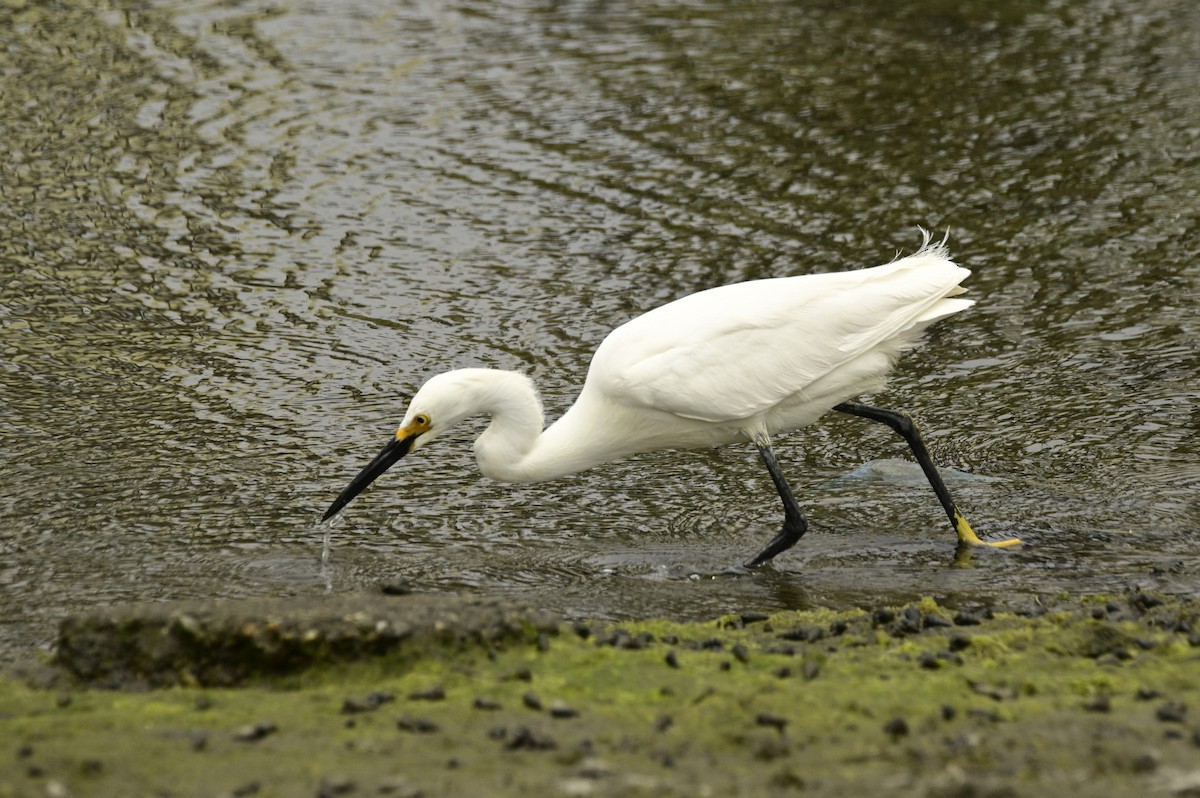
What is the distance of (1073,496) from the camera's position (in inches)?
309

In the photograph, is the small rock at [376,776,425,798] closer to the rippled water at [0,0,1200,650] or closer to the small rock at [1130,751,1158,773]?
the small rock at [1130,751,1158,773]

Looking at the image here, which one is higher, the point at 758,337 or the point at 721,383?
the point at 758,337

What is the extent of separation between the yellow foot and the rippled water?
0.39 ft

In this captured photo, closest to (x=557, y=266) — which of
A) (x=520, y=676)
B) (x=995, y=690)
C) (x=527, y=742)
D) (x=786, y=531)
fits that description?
(x=786, y=531)

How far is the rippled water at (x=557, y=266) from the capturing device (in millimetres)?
7430

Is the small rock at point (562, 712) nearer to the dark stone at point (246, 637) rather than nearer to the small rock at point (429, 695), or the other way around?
the small rock at point (429, 695)

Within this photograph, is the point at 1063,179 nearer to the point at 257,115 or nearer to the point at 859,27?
the point at 859,27

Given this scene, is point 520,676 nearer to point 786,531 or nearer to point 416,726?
point 416,726

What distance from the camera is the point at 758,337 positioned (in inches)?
294

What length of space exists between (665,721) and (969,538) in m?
3.29

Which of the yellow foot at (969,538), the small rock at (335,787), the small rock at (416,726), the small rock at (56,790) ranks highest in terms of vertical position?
the yellow foot at (969,538)

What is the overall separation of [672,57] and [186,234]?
6115 mm

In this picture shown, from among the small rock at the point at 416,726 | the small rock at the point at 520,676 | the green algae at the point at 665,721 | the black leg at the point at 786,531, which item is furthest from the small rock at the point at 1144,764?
the black leg at the point at 786,531

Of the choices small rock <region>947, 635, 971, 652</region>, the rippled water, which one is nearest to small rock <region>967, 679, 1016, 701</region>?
small rock <region>947, 635, 971, 652</region>
